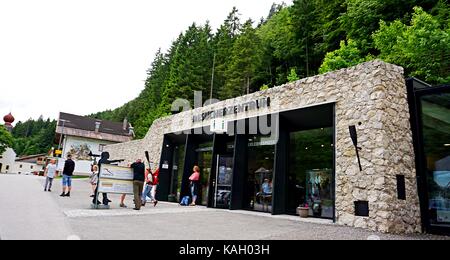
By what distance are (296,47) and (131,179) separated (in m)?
21.0

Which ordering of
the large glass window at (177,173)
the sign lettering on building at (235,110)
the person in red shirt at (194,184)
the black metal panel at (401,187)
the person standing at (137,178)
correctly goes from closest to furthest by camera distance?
1. the black metal panel at (401,187)
2. the person standing at (137,178)
3. the sign lettering on building at (235,110)
4. the person in red shirt at (194,184)
5. the large glass window at (177,173)

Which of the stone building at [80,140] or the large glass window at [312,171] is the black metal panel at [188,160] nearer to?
the large glass window at [312,171]

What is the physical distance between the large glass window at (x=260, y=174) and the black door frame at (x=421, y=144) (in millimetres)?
4673

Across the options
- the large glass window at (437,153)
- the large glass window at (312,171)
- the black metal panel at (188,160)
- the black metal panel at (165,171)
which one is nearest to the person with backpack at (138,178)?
the black metal panel at (188,160)

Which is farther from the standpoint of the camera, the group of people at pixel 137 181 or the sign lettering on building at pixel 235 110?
the sign lettering on building at pixel 235 110

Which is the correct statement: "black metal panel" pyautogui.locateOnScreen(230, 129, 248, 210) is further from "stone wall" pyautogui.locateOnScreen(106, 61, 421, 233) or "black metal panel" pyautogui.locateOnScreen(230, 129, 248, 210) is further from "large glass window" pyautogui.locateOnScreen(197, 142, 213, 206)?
"stone wall" pyautogui.locateOnScreen(106, 61, 421, 233)

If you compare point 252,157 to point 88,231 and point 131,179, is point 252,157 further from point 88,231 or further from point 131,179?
point 88,231

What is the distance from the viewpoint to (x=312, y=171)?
10.6 meters

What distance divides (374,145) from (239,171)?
226 inches

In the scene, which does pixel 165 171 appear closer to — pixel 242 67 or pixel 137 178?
pixel 137 178

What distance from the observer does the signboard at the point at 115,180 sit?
32.7ft

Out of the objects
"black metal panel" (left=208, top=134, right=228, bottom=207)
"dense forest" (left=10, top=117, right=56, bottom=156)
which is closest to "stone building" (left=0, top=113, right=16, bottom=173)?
"dense forest" (left=10, top=117, right=56, bottom=156)

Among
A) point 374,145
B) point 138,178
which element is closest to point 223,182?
point 138,178

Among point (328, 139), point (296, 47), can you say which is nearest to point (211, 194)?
point (328, 139)
